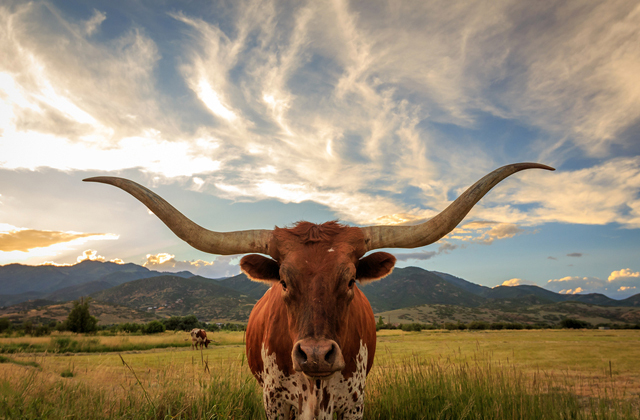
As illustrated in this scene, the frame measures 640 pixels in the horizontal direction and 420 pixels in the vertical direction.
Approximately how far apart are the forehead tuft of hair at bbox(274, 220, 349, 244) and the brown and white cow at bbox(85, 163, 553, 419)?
0.01 m


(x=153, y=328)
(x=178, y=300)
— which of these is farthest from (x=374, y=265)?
(x=178, y=300)

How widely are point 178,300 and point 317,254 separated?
7661 inches

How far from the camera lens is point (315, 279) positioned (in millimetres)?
2902

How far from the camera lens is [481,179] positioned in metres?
3.27

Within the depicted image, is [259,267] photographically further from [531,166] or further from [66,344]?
[66,344]

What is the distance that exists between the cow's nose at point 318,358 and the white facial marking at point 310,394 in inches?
50.5

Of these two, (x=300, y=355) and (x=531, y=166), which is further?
(x=531, y=166)

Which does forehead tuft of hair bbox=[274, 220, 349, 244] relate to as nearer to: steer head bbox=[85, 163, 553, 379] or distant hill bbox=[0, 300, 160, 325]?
steer head bbox=[85, 163, 553, 379]

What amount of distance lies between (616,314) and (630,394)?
172183 mm

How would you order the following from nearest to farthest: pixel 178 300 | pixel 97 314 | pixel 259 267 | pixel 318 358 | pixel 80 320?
pixel 318 358 < pixel 259 267 < pixel 80 320 < pixel 97 314 < pixel 178 300

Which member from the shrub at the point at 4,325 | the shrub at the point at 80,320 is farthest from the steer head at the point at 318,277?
the shrub at the point at 4,325

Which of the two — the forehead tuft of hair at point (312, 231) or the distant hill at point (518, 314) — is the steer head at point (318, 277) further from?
the distant hill at point (518, 314)

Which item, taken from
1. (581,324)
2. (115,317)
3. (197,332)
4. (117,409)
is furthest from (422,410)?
(115,317)

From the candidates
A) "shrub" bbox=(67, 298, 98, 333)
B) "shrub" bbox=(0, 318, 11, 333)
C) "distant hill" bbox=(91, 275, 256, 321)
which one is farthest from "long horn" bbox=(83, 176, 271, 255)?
"distant hill" bbox=(91, 275, 256, 321)
